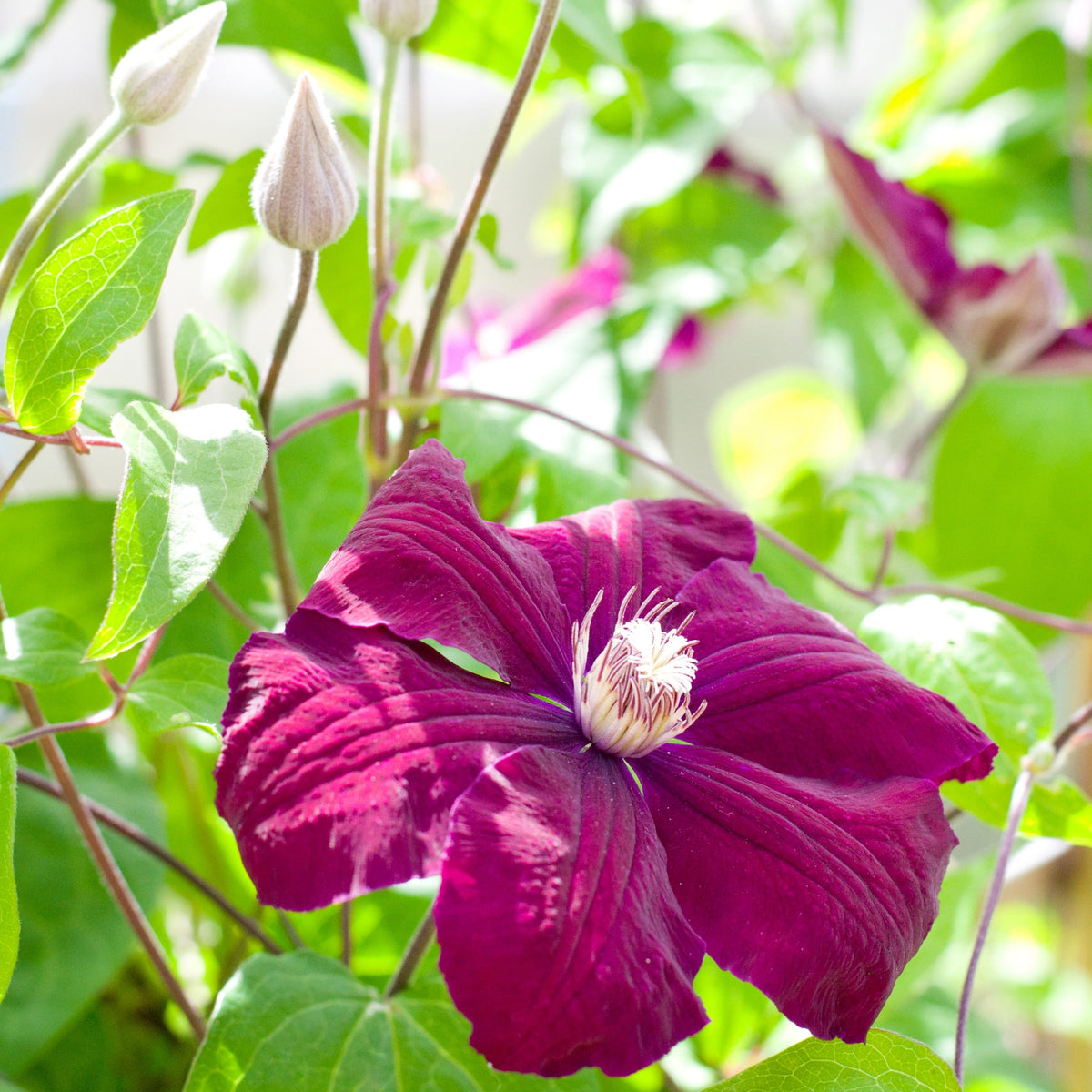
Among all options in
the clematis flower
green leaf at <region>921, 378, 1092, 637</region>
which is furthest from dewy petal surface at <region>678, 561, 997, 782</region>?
green leaf at <region>921, 378, 1092, 637</region>

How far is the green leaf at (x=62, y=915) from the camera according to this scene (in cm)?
44

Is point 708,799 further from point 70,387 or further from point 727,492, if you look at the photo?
point 727,492

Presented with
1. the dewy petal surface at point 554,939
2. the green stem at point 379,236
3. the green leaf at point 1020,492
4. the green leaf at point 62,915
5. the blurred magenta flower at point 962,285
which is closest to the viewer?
the dewy petal surface at point 554,939

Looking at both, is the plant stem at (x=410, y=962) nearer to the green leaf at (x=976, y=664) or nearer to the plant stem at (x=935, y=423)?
the green leaf at (x=976, y=664)

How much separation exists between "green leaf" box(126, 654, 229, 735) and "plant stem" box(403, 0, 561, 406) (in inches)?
5.0

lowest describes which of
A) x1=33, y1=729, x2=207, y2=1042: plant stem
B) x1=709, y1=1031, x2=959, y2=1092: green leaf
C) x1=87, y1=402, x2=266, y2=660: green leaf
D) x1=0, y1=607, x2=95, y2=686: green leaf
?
x1=709, y1=1031, x2=959, y2=1092: green leaf

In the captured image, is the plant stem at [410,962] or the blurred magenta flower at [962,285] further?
the blurred magenta flower at [962,285]

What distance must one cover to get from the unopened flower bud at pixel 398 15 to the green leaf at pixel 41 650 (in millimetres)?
195

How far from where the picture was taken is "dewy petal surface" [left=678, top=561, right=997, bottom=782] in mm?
301

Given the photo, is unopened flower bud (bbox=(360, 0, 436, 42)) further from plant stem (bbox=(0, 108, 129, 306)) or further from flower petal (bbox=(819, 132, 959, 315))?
flower petal (bbox=(819, 132, 959, 315))

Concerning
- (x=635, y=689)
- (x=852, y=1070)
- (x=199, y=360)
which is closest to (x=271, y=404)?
(x=199, y=360)

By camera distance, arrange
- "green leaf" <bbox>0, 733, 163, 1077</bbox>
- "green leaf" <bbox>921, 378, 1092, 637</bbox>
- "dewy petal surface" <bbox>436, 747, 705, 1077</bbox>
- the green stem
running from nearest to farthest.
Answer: "dewy petal surface" <bbox>436, 747, 705, 1077</bbox>
the green stem
"green leaf" <bbox>0, 733, 163, 1077</bbox>
"green leaf" <bbox>921, 378, 1092, 637</bbox>

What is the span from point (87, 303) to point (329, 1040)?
0.65 ft

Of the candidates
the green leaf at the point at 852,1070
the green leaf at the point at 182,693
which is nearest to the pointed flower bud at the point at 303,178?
the green leaf at the point at 182,693
